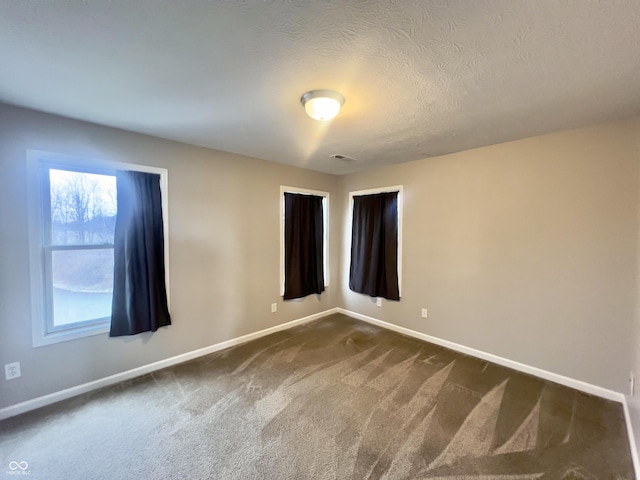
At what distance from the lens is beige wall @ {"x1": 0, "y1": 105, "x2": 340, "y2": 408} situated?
205 centimetres

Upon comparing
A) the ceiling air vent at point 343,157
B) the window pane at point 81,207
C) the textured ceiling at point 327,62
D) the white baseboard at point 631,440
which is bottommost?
the white baseboard at point 631,440

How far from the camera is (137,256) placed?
2557mm

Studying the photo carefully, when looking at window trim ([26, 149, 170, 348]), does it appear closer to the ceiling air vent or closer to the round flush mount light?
Result: the round flush mount light

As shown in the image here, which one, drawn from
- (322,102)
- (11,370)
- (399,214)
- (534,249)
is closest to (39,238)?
(11,370)

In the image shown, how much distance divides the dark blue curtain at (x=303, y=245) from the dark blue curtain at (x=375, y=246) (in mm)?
562

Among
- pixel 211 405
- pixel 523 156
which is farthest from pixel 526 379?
pixel 211 405

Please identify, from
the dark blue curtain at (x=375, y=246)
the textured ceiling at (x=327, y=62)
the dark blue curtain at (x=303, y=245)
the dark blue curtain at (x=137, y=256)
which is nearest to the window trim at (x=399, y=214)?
the dark blue curtain at (x=375, y=246)

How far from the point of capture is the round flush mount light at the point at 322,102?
176 centimetres

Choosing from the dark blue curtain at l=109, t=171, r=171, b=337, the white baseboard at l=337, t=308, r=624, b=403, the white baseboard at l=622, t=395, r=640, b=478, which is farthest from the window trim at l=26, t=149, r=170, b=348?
the white baseboard at l=622, t=395, r=640, b=478

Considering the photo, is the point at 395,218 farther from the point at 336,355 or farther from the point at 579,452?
the point at 579,452

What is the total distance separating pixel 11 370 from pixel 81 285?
2.39 ft

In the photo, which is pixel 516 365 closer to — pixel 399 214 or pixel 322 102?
pixel 399 214

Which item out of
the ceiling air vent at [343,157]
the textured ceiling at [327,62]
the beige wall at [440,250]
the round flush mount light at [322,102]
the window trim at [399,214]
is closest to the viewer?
the textured ceiling at [327,62]

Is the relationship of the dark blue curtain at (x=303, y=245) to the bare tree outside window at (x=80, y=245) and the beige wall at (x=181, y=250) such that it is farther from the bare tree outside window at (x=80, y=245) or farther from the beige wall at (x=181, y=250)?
the bare tree outside window at (x=80, y=245)
